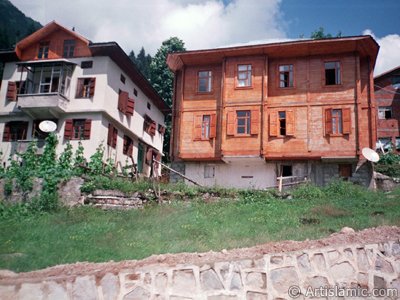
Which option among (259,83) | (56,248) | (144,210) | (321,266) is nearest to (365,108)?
(259,83)

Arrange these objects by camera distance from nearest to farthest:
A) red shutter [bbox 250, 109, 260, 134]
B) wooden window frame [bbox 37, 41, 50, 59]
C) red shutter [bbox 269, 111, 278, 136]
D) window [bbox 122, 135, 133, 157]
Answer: red shutter [bbox 269, 111, 278, 136], red shutter [bbox 250, 109, 260, 134], wooden window frame [bbox 37, 41, 50, 59], window [bbox 122, 135, 133, 157]

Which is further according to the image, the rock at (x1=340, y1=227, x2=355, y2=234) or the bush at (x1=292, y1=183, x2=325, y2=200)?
the bush at (x1=292, y1=183, x2=325, y2=200)

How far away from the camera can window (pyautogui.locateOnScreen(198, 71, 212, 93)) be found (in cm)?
2733

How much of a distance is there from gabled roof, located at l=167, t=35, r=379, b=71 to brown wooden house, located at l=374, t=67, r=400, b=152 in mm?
16370

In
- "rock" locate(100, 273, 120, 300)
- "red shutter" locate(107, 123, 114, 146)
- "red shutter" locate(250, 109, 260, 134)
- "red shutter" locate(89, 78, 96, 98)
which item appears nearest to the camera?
"rock" locate(100, 273, 120, 300)

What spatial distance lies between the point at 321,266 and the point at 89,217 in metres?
10.5

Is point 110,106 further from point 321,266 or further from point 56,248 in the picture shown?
point 321,266

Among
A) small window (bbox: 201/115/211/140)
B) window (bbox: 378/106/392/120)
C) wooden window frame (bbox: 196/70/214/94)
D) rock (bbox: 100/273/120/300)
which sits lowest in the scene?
rock (bbox: 100/273/120/300)

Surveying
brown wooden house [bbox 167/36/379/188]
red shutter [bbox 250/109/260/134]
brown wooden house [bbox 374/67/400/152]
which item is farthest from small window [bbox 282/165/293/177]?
brown wooden house [bbox 374/67/400/152]

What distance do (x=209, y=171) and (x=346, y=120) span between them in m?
9.17

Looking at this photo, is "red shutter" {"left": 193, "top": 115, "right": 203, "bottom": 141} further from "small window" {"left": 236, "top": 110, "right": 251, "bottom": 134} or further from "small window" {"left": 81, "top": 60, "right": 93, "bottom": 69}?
"small window" {"left": 81, "top": 60, "right": 93, "bottom": 69}

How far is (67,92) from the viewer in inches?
1065

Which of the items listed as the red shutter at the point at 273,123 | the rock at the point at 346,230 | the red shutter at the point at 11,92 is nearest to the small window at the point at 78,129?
the red shutter at the point at 11,92

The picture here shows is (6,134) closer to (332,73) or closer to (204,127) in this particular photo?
(204,127)
